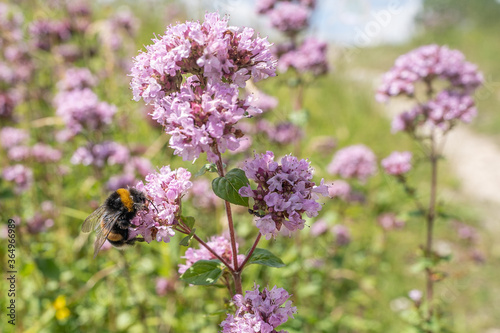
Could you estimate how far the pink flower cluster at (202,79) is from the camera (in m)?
1.57

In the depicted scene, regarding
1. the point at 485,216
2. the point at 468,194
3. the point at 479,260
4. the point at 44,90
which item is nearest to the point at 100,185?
the point at 44,90

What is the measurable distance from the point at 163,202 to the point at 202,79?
581 mm

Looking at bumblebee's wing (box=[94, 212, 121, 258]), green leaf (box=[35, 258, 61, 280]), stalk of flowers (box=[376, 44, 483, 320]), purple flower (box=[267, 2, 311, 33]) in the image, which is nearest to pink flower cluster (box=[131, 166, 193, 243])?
bumblebee's wing (box=[94, 212, 121, 258])

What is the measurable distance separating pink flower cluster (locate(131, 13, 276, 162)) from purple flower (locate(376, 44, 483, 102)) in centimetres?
219

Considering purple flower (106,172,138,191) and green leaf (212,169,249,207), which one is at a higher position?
purple flower (106,172,138,191)

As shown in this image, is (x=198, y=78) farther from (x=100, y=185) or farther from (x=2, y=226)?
(x=2, y=226)

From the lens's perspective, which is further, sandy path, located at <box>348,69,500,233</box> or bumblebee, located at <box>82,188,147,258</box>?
sandy path, located at <box>348,69,500,233</box>

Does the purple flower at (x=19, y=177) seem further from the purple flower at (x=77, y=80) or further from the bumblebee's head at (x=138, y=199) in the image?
the bumblebee's head at (x=138, y=199)

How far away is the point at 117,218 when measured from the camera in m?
2.09

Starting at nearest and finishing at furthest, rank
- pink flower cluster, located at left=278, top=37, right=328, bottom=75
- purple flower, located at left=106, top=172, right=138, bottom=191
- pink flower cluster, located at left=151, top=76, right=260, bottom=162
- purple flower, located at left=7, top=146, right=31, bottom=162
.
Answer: pink flower cluster, located at left=151, top=76, right=260, bottom=162
purple flower, located at left=106, top=172, right=138, bottom=191
pink flower cluster, located at left=278, top=37, right=328, bottom=75
purple flower, located at left=7, top=146, right=31, bottom=162

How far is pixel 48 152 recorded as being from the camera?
4.70 m

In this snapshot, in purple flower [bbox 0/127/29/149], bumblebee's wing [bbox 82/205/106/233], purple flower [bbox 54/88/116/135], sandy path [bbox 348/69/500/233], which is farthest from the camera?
sandy path [bbox 348/69/500/233]

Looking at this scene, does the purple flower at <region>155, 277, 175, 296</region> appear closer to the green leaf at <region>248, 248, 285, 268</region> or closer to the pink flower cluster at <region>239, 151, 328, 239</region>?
the green leaf at <region>248, 248, 285, 268</region>

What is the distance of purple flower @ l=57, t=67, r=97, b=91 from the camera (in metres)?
4.86
